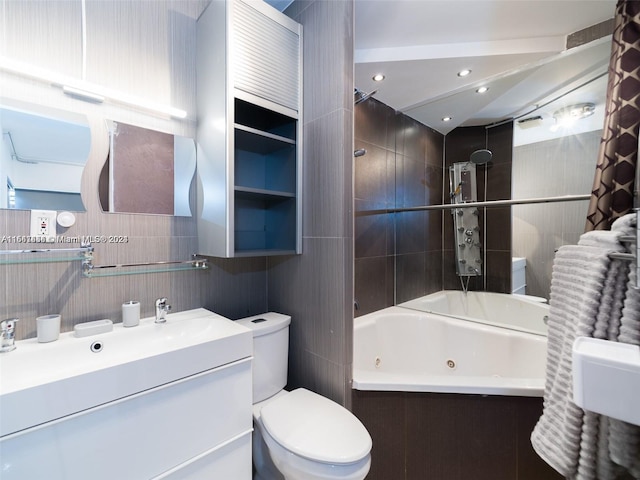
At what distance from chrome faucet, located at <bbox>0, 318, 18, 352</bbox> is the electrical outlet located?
32cm

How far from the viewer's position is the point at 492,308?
2.23 m

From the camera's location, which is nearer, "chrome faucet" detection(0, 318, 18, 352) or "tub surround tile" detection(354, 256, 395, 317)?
"chrome faucet" detection(0, 318, 18, 352)

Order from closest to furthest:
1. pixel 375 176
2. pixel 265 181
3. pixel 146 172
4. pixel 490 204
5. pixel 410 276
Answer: pixel 146 172, pixel 265 181, pixel 490 204, pixel 375 176, pixel 410 276

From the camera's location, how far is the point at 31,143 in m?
1.10

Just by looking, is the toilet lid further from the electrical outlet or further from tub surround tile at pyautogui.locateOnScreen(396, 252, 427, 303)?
tub surround tile at pyautogui.locateOnScreen(396, 252, 427, 303)

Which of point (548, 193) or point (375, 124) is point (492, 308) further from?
point (375, 124)

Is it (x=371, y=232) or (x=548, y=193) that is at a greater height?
(x=548, y=193)

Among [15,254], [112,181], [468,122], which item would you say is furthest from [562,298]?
[15,254]

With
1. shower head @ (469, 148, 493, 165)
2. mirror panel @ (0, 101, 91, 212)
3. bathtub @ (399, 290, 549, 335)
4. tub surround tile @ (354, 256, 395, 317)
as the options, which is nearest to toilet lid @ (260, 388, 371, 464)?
tub surround tile @ (354, 256, 395, 317)

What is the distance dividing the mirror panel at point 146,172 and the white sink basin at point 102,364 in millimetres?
579

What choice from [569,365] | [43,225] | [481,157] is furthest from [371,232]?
[43,225]

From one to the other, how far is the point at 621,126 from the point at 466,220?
1.32 m

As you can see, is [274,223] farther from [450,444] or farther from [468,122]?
[468,122]

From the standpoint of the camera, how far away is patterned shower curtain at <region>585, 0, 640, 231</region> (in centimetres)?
102
